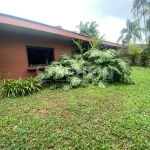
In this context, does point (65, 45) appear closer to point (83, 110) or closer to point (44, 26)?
point (44, 26)

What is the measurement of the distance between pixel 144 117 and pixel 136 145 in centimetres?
82

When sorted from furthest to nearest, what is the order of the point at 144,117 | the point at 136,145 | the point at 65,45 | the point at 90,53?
the point at 65,45 → the point at 90,53 → the point at 144,117 → the point at 136,145

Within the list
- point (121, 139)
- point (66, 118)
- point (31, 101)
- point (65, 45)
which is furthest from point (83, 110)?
point (65, 45)

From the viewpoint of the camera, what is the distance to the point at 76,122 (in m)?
2.18

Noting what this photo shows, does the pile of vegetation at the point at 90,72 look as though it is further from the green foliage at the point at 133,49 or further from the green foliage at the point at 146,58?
the green foliage at the point at 133,49

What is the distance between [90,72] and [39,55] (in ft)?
8.57

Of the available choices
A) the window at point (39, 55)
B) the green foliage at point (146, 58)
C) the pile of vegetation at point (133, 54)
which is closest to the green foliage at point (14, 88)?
the window at point (39, 55)

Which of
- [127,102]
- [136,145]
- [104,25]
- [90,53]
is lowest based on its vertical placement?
[136,145]

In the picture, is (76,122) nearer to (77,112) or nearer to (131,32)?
(77,112)

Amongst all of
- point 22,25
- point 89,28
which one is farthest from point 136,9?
point 22,25

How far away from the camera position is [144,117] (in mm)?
2271

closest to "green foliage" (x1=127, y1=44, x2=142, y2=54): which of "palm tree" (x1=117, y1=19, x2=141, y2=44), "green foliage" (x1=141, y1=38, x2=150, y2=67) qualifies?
"green foliage" (x1=141, y1=38, x2=150, y2=67)

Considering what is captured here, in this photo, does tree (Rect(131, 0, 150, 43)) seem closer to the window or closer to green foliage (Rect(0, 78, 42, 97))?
the window

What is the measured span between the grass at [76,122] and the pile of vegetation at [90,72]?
42.8 inches
